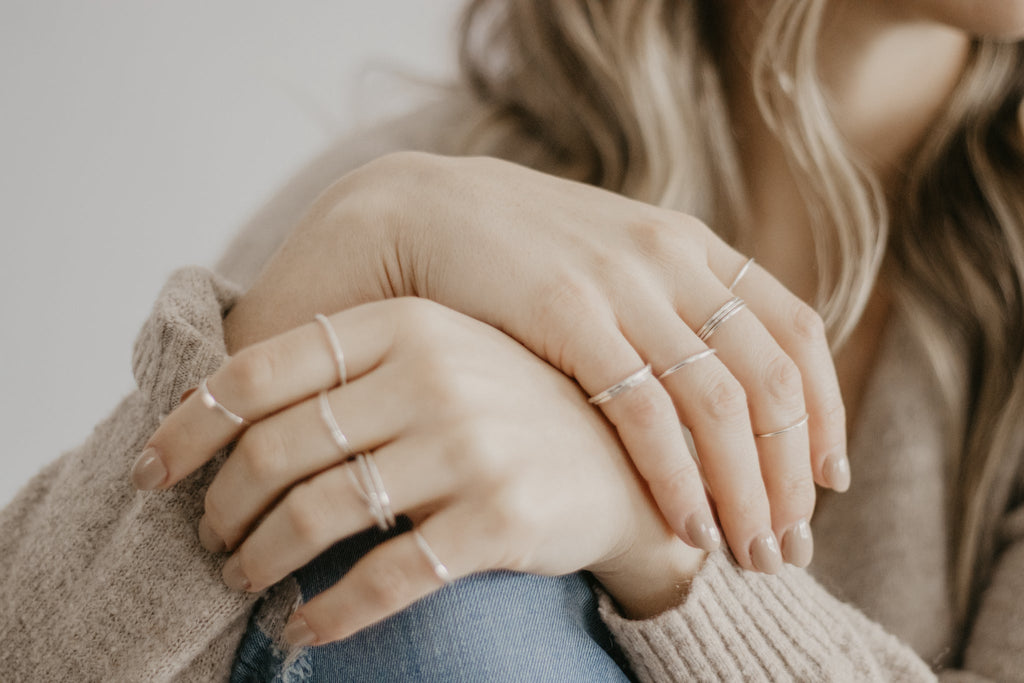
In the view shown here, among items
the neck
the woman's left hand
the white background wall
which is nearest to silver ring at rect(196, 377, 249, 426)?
the woman's left hand

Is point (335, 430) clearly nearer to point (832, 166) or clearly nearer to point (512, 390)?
point (512, 390)

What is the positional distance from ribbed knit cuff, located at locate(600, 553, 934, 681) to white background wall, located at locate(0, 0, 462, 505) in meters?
1.22

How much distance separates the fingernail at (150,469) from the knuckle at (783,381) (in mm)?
492

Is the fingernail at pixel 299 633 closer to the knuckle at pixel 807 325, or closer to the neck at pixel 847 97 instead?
the knuckle at pixel 807 325

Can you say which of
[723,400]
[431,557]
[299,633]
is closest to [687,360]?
[723,400]

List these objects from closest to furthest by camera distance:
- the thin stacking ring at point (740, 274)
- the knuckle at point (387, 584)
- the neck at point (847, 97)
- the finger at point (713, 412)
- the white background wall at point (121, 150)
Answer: the knuckle at point (387, 584)
the finger at point (713, 412)
the thin stacking ring at point (740, 274)
the neck at point (847, 97)
the white background wall at point (121, 150)

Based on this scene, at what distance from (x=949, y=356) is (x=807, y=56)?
49 centimetres

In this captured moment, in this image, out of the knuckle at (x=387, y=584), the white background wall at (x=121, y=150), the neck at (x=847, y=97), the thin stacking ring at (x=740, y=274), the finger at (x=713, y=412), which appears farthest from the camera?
the white background wall at (x=121, y=150)

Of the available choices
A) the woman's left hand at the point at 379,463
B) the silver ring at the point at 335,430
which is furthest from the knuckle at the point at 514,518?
the silver ring at the point at 335,430

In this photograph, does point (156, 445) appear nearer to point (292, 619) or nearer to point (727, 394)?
point (292, 619)

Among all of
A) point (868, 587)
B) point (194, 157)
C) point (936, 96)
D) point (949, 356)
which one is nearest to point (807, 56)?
point (936, 96)

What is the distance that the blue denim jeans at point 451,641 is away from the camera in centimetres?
54

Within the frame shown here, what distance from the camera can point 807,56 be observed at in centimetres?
104

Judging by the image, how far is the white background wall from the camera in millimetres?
1494
